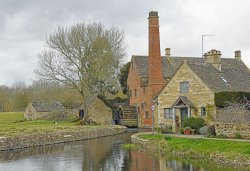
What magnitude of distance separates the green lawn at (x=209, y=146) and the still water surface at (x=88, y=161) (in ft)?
5.98

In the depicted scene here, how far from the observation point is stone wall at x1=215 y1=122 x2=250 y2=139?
2521 cm

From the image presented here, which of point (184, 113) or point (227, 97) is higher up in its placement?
point (227, 97)

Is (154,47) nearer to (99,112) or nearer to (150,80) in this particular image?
(150,80)

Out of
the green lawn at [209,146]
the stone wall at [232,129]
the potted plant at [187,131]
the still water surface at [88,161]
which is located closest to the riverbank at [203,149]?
the green lawn at [209,146]

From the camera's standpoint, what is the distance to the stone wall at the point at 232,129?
82.7 feet

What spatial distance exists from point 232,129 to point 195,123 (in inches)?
268

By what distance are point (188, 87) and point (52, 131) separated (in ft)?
45.2

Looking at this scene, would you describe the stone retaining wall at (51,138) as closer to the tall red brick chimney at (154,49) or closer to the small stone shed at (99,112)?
the tall red brick chimney at (154,49)

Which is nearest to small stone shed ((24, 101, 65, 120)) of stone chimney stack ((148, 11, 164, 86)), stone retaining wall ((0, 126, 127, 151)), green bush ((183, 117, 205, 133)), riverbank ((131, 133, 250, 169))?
stone retaining wall ((0, 126, 127, 151))

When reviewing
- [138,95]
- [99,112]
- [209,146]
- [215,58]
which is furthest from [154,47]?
[209,146]

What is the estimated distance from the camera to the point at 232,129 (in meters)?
26.1

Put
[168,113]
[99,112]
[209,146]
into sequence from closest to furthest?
[209,146] < [168,113] < [99,112]

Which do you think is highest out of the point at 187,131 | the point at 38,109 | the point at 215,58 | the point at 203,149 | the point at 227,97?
the point at 215,58

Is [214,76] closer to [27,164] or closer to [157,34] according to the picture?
[157,34]
